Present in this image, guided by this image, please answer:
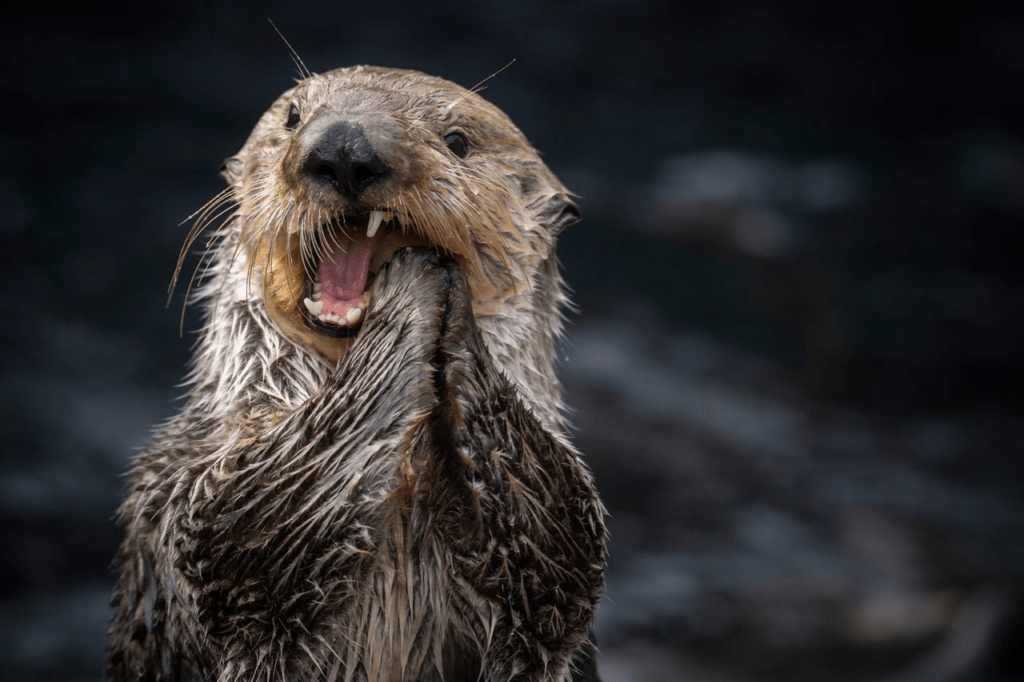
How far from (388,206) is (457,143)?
1.89 feet

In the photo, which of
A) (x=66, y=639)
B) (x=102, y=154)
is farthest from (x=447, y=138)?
(x=102, y=154)

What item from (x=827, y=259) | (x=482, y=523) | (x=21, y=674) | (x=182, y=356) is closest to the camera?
(x=482, y=523)

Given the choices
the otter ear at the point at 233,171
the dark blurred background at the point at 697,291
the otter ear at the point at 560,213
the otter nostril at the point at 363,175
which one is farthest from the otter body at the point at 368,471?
the dark blurred background at the point at 697,291

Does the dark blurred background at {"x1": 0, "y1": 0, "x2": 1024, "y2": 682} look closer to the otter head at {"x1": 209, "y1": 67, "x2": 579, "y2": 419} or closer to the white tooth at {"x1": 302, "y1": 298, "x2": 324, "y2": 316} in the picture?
the otter head at {"x1": 209, "y1": 67, "x2": 579, "y2": 419}

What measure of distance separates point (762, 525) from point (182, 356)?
3.54 meters

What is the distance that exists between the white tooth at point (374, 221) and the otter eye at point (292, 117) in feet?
2.02

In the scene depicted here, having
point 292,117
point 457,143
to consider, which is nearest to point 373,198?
point 457,143

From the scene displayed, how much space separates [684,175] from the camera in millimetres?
7336

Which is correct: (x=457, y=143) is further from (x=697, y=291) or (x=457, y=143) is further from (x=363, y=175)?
(x=697, y=291)

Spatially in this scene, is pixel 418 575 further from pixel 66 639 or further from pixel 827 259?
pixel 827 259

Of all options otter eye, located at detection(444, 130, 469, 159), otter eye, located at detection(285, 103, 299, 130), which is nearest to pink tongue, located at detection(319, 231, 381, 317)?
otter eye, located at detection(444, 130, 469, 159)

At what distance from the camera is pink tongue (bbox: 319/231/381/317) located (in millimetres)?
2578

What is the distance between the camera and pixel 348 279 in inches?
103

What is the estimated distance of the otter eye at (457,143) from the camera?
115 inches
